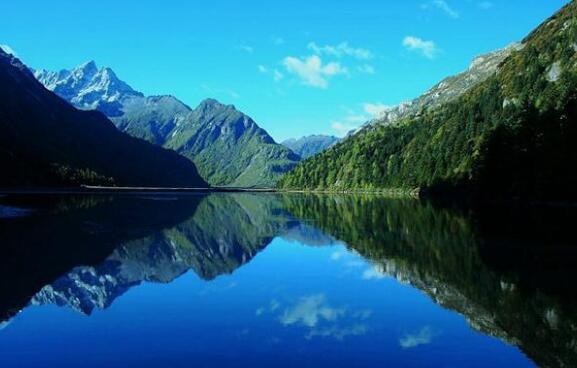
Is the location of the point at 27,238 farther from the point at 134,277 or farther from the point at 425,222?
the point at 425,222

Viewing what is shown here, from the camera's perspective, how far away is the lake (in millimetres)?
20141

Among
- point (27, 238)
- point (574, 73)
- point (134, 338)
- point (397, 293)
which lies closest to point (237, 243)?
point (27, 238)

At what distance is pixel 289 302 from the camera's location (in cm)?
2945

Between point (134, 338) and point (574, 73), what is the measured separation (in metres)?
179

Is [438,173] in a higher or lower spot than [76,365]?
higher

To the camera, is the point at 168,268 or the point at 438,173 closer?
the point at 168,268

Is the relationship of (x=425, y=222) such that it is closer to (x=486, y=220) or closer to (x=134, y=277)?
(x=486, y=220)

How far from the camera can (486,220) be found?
262ft

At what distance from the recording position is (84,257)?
43875mm

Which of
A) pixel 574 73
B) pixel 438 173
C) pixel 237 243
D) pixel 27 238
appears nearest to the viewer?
pixel 27 238

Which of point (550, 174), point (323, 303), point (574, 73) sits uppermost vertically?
point (574, 73)

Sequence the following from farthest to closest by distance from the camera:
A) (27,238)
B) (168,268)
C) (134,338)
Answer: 1. (27,238)
2. (168,268)
3. (134,338)

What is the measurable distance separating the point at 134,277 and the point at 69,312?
10239mm

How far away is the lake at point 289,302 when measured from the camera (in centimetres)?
2014
